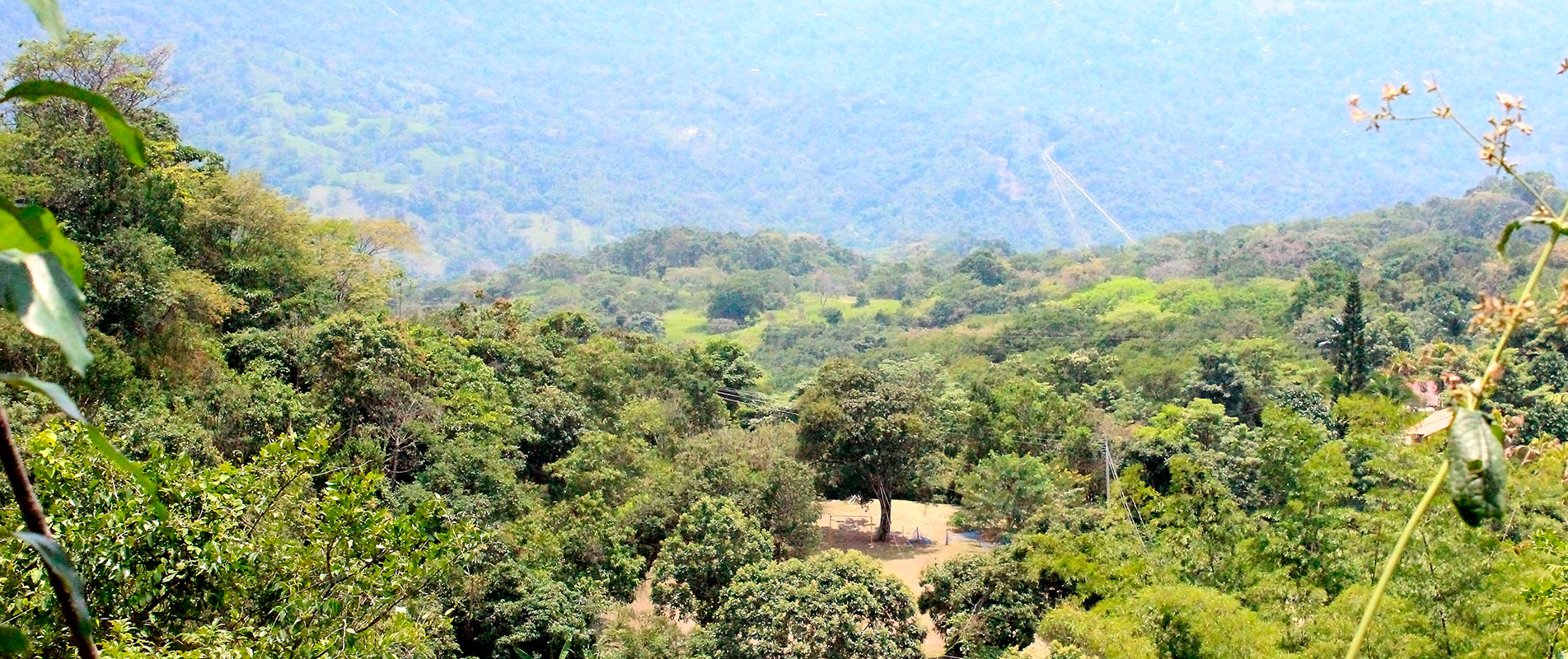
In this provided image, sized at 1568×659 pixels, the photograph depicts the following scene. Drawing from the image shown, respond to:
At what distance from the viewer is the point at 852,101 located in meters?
152

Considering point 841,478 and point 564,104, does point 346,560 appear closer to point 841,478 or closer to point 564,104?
point 841,478

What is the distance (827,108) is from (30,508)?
502ft

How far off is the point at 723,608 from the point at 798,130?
142 meters

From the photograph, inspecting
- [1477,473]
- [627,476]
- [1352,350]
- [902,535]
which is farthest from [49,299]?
[1352,350]

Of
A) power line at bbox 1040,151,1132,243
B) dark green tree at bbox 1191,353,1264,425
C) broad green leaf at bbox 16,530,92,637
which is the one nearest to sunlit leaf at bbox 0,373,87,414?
broad green leaf at bbox 16,530,92,637

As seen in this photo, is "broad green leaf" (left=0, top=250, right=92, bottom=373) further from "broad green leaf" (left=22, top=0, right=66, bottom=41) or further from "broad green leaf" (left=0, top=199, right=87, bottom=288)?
"broad green leaf" (left=22, top=0, right=66, bottom=41)

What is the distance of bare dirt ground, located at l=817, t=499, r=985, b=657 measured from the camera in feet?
63.3

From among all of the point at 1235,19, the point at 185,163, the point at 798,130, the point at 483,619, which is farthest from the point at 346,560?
the point at 1235,19

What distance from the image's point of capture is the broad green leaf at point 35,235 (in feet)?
2.70

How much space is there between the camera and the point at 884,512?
784 inches

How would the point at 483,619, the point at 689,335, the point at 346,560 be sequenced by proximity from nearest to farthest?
the point at 346,560 < the point at 483,619 < the point at 689,335

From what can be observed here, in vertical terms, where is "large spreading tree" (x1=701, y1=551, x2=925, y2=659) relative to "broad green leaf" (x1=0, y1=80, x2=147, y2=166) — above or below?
below

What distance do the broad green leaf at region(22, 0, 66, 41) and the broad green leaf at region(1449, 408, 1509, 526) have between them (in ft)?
4.23

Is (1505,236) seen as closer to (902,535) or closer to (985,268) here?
(902,535)
